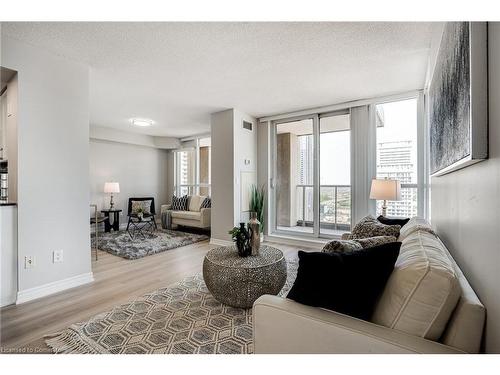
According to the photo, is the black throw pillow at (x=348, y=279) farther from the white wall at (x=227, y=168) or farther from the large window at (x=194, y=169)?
the large window at (x=194, y=169)

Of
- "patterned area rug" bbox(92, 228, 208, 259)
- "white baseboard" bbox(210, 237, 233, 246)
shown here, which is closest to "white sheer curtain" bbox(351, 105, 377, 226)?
"white baseboard" bbox(210, 237, 233, 246)

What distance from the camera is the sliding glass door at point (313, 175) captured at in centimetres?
448

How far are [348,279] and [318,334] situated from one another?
0.24 meters

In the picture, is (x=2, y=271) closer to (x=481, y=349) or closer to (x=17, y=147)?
(x=17, y=147)

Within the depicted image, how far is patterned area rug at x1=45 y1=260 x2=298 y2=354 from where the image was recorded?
1.64 m

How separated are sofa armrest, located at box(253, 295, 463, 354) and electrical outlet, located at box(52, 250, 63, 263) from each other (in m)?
2.39

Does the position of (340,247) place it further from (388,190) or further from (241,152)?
(241,152)

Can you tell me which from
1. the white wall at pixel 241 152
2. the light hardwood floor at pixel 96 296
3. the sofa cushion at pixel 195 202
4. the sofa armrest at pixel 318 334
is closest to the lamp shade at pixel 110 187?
the sofa cushion at pixel 195 202

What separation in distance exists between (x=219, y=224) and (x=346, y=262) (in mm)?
3789

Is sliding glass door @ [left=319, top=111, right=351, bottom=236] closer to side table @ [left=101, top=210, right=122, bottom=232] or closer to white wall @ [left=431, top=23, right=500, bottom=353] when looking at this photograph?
white wall @ [left=431, top=23, right=500, bottom=353]

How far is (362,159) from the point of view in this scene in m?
4.06

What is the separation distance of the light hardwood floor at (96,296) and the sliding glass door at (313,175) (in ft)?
4.12
